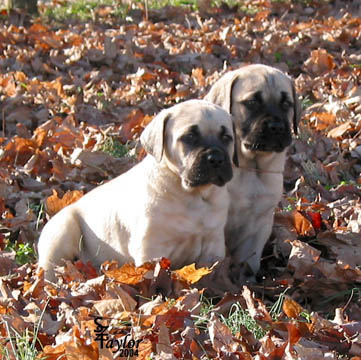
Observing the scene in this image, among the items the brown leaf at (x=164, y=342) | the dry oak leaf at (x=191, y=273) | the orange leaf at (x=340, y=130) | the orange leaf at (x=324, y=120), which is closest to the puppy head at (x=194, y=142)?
the dry oak leaf at (x=191, y=273)

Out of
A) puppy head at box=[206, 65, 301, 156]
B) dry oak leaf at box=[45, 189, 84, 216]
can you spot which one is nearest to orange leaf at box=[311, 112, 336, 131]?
puppy head at box=[206, 65, 301, 156]

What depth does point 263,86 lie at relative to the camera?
5.28 m

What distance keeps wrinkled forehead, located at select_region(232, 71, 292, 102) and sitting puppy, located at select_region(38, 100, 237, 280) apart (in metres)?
0.55

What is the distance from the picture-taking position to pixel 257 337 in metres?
3.84

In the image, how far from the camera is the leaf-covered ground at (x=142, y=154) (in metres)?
3.78

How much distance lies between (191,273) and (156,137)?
813mm

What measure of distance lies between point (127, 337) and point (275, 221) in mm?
2236

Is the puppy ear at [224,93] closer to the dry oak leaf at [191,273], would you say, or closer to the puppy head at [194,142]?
the puppy head at [194,142]

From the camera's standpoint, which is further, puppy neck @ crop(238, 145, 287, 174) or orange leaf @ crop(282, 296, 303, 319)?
puppy neck @ crop(238, 145, 287, 174)

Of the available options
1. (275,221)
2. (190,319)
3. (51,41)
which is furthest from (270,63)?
(190,319)

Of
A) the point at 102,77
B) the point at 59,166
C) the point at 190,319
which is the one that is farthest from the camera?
the point at 102,77

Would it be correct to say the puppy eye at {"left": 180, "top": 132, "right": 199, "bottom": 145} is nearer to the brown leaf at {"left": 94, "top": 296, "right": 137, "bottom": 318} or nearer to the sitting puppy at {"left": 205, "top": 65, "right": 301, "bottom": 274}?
the sitting puppy at {"left": 205, "top": 65, "right": 301, "bottom": 274}

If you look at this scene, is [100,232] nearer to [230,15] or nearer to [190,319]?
[190,319]

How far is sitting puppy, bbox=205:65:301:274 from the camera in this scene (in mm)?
5152
